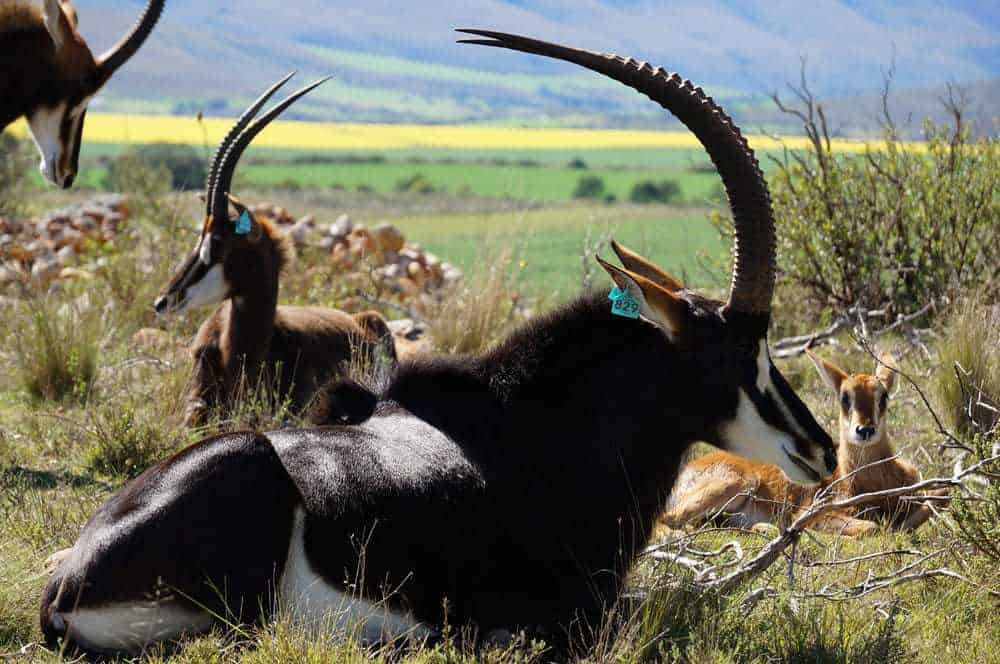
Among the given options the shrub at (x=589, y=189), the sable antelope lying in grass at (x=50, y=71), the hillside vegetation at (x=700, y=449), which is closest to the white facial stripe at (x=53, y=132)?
the sable antelope lying in grass at (x=50, y=71)

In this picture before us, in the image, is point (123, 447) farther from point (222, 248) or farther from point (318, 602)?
point (318, 602)

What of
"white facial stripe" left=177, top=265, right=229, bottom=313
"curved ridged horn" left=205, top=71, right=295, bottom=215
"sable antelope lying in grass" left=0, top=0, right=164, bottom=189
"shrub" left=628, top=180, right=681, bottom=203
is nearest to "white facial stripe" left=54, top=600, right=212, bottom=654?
"sable antelope lying in grass" left=0, top=0, right=164, bottom=189

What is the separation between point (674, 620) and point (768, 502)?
2551 mm

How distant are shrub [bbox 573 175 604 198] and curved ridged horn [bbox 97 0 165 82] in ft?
215

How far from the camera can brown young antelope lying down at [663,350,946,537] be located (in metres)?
7.17

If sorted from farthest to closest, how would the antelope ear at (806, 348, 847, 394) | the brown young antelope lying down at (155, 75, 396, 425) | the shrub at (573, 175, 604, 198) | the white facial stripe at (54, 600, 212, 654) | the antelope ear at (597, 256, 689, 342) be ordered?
the shrub at (573, 175, 604, 198) < the brown young antelope lying down at (155, 75, 396, 425) < the antelope ear at (806, 348, 847, 394) < the antelope ear at (597, 256, 689, 342) < the white facial stripe at (54, 600, 212, 654)

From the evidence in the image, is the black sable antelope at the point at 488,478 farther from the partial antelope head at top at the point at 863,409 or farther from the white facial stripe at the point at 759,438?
the partial antelope head at top at the point at 863,409

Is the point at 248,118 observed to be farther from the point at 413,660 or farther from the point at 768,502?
the point at 413,660

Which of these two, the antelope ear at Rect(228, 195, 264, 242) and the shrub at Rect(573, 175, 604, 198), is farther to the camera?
the shrub at Rect(573, 175, 604, 198)

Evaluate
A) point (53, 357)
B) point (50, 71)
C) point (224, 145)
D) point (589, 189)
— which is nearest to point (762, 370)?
point (50, 71)

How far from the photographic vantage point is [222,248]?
942cm

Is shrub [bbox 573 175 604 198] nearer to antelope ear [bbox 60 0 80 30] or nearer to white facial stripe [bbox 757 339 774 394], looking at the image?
antelope ear [bbox 60 0 80 30]

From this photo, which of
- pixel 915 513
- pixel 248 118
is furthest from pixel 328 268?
pixel 915 513

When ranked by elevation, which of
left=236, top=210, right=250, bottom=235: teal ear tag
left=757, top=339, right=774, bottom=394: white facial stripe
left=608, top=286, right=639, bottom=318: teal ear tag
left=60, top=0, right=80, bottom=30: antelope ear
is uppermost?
left=60, top=0, right=80, bottom=30: antelope ear
